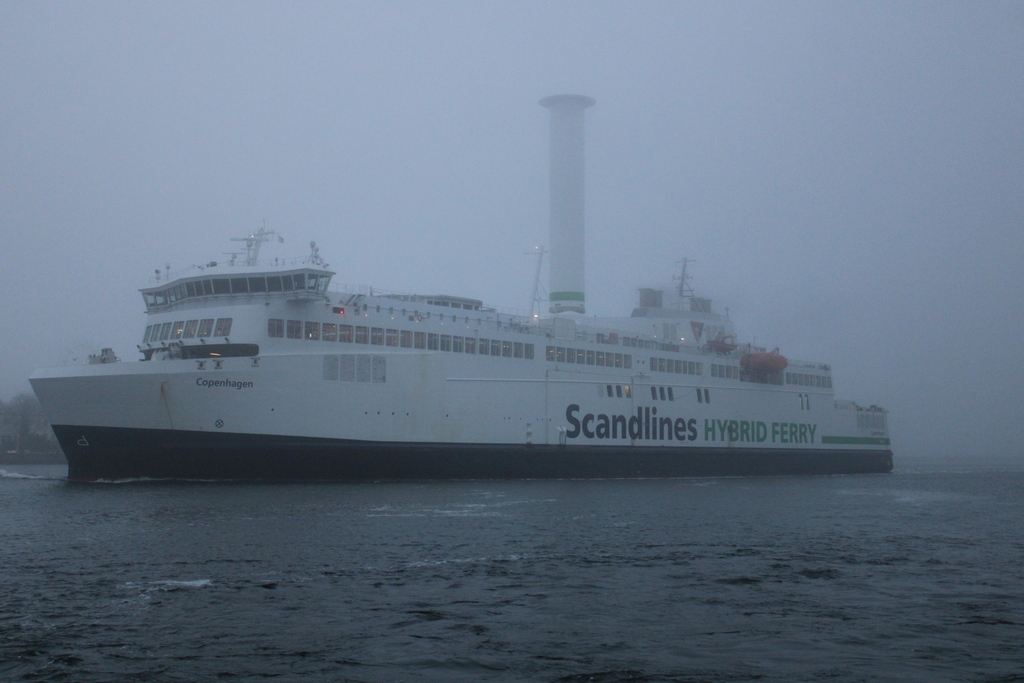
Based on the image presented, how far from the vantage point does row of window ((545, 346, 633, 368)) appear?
4553 centimetres

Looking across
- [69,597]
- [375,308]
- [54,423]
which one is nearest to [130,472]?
[54,423]

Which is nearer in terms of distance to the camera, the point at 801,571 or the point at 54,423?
the point at 801,571

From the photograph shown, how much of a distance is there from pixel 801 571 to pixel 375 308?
2437 cm

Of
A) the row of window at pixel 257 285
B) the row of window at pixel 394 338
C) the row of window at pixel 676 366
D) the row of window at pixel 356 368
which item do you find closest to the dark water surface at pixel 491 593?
the row of window at pixel 356 368

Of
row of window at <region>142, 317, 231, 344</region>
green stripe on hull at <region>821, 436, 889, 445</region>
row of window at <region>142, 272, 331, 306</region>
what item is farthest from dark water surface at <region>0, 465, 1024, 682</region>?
green stripe on hull at <region>821, 436, 889, 445</region>

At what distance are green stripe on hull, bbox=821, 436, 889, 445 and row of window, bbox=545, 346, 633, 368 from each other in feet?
68.2

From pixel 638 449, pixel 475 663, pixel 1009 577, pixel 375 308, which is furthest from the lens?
pixel 638 449

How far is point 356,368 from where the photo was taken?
121 feet

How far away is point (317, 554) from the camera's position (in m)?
19.1

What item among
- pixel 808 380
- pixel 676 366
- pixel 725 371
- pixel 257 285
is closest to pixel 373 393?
pixel 257 285

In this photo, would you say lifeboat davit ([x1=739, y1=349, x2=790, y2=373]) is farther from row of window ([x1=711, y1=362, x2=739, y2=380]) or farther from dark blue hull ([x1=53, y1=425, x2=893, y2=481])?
dark blue hull ([x1=53, y1=425, x2=893, y2=481])

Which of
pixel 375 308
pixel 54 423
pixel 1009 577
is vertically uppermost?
pixel 375 308

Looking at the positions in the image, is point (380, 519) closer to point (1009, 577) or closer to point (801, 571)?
point (801, 571)

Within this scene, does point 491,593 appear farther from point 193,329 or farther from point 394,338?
point 193,329
